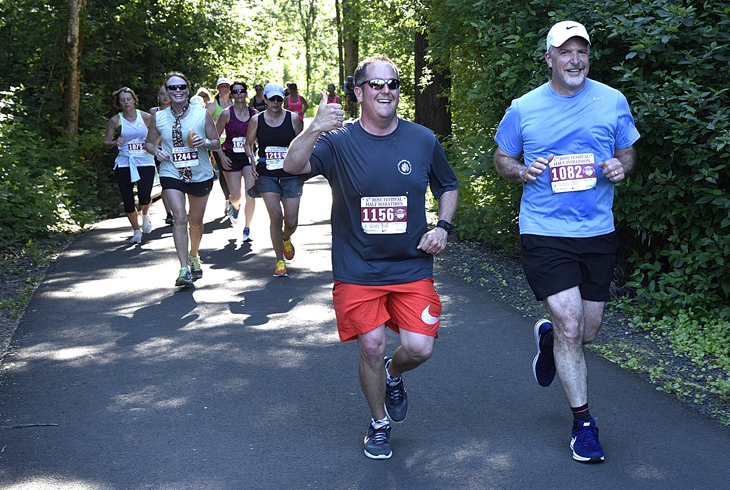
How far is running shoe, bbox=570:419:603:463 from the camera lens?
174 inches

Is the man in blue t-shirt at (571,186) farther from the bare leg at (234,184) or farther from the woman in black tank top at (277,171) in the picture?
the bare leg at (234,184)

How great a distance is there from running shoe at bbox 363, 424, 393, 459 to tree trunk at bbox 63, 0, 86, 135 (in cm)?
1296

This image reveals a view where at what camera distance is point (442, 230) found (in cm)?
459

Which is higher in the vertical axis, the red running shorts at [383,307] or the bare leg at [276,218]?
the red running shorts at [383,307]

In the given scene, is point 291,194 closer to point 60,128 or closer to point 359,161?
point 359,161

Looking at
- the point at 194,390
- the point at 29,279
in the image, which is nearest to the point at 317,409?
the point at 194,390

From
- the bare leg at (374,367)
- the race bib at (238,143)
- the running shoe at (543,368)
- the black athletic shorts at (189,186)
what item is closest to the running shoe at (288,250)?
the black athletic shorts at (189,186)

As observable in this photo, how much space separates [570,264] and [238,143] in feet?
26.3

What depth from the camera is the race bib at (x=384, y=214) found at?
14.7 feet

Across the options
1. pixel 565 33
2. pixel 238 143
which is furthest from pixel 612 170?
pixel 238 143

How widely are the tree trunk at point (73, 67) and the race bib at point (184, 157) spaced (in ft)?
25.8

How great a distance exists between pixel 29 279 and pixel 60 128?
6.88m

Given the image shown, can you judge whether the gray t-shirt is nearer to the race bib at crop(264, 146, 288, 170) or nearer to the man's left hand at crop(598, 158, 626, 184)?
the man's left hand at crop(598, 158, 626, 184)

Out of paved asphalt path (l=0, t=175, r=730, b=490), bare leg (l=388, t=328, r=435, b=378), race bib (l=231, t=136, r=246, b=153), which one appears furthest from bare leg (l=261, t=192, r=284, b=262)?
bare leg (l=388, t=328, r=435, b=378)
